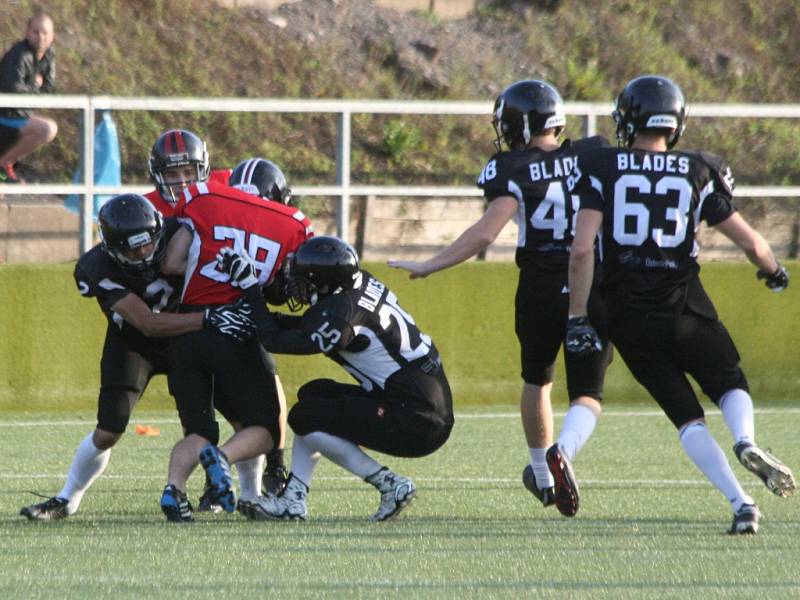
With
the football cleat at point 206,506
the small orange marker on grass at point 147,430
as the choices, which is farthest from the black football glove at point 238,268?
the small orange marker on grass at point 147,430

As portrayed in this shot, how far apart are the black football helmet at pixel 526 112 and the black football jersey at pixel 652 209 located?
2.63 feet

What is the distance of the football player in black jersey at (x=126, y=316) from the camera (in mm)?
6758

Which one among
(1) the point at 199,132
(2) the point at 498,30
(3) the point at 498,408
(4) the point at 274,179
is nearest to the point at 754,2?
(2) the point at 498,30

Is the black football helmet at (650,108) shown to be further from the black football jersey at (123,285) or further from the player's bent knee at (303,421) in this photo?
the black football jersey at (123,285)

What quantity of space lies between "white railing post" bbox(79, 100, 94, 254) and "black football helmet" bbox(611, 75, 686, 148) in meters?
5.92

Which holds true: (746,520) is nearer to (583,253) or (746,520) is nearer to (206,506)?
(583,253)

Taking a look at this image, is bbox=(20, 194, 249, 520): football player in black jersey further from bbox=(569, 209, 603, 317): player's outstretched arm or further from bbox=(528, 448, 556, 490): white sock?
bbox=(528, 448, 556, 490): white sock

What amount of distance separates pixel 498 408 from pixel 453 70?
25.2 ft

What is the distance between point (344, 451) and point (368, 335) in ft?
1.59

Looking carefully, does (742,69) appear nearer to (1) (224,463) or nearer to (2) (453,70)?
(2) (453,70)

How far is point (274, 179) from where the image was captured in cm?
768

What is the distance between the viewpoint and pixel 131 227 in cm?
669

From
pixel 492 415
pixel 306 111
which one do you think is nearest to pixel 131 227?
pixel 492 415

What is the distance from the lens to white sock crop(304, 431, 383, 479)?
271 inches
